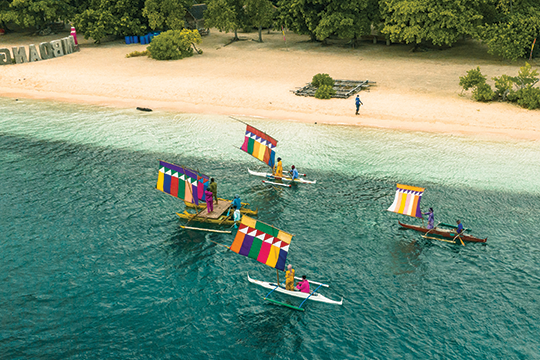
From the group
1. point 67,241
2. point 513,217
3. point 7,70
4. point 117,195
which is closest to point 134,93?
point 7,70

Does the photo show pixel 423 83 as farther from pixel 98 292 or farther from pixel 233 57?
pixel 98 292

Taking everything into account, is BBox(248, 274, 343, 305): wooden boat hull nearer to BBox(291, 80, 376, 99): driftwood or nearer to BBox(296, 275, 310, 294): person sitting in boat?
BBox(296, 275, 310, 294): person sitting in boat

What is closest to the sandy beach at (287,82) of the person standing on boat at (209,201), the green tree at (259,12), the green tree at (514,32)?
the green tree at (514,32)

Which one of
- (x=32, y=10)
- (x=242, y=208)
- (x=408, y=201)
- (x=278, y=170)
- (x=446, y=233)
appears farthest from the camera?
(x=32, y=10)

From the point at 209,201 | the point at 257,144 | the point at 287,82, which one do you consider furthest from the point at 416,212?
the point at 287,82

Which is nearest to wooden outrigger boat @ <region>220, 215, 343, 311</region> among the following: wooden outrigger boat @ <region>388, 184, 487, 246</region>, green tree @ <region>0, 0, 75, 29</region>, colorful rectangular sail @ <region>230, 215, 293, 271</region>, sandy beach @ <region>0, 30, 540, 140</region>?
colorful rectangular sail @ <region>230, 215, 293, 271</region>

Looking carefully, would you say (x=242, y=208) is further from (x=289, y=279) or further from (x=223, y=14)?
(x=223, y=14)

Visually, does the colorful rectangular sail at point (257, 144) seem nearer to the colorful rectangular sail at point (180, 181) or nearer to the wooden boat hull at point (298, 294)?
the colorful rectangular sail at point (180, 181)
